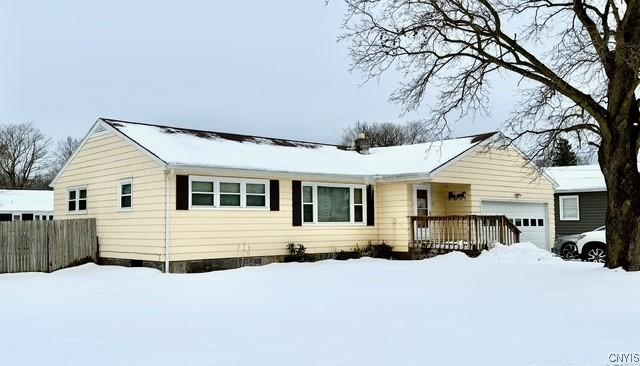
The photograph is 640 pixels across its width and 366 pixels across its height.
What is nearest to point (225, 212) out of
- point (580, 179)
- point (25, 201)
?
point (580, 179)

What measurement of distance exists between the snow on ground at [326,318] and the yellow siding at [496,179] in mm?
5851

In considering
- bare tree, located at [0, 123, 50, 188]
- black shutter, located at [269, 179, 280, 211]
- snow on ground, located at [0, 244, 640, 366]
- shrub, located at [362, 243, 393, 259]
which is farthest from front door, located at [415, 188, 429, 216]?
bare tree, located at [0, 123, 50, 188]

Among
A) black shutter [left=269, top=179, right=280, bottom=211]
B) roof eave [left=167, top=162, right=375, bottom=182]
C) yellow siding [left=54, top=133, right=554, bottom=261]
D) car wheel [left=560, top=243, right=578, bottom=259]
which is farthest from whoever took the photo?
car wheel [left=560, top=243, right=578, bottom=259]

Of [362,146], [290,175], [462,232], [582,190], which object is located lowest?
[462,232]

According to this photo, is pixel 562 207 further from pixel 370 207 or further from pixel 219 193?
pixel 219 193

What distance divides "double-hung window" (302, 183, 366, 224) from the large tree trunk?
8.17 m

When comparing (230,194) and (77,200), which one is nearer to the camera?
(230,194)

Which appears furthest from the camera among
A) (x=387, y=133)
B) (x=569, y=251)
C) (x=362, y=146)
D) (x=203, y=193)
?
(x=387, y=133)

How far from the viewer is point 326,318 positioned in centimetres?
855

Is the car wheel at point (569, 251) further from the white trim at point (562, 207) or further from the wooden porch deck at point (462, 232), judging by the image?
the white trim at point (562, 207)

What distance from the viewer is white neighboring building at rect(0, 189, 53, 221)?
38.4 m

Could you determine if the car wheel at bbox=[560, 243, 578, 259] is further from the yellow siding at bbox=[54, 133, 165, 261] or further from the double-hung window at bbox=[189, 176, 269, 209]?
the yellow siding at bbox=[54, 133, 165, 261]

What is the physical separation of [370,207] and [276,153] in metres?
3.62

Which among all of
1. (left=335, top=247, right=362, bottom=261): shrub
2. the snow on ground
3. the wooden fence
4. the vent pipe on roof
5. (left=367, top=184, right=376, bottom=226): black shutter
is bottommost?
the snow on ground
